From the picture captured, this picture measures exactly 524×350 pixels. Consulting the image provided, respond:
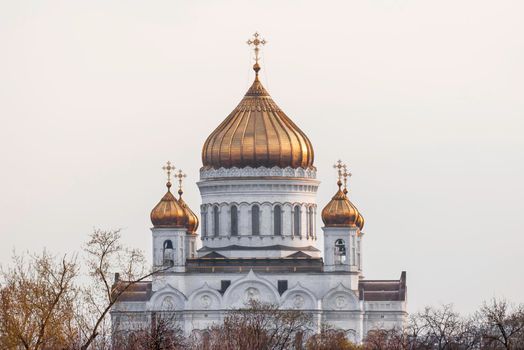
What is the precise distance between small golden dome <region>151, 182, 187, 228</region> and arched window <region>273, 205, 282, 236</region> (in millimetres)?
3252

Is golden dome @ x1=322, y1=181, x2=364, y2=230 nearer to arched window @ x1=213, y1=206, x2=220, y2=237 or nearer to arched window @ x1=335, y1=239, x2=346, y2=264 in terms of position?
arched window @ x1=335, y1=239, x2=346, y2=264

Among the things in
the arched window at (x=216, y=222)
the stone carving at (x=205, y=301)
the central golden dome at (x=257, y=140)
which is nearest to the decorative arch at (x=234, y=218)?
the arched window at (x=216, y=222)

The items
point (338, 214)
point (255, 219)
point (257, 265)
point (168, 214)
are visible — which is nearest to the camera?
point (338, 214)

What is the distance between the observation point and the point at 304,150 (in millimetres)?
83375

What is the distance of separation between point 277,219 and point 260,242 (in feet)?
3.51

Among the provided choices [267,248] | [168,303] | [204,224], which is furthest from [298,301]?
[204,224]

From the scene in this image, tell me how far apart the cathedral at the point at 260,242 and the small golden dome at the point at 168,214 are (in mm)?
36

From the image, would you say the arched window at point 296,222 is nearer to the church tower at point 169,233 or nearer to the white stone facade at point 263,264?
the white stone facade at point 263,264

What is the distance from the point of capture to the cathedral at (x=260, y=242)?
3127 inches

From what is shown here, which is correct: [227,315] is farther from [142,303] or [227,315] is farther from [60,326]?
[60,326]

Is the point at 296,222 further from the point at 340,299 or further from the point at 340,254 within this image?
the point at 340,299

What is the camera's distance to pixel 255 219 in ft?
269

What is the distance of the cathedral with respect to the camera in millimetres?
79438

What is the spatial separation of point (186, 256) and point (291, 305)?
507 centimetres
